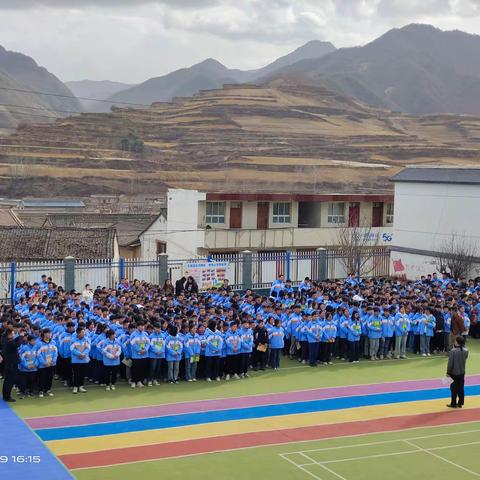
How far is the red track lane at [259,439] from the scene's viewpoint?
11.3 metres

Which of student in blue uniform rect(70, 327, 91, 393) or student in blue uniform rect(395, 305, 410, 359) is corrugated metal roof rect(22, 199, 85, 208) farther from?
student in blue uniform rect(70, 327, 91, 393)

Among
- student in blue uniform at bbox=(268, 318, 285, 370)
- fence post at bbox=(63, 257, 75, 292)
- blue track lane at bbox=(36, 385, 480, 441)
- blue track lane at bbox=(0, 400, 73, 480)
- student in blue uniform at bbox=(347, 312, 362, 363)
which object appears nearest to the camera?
blue track lane at bbox=(0, 400, 73, 480)

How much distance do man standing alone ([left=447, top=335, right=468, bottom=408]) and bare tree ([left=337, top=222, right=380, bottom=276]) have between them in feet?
47.1

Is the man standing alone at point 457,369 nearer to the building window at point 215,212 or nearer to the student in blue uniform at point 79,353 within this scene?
the student in blue uniform at point 79,353

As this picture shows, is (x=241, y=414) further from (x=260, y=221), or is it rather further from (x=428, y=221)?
(x=260, y=221)

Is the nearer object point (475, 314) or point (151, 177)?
point (475, 314)

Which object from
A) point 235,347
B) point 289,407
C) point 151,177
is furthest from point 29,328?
point 151,177

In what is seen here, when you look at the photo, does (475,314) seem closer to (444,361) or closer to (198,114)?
(444,361)

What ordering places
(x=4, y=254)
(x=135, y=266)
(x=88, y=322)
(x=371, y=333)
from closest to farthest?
1. (x=88, y=322)
2. (x=371, y=333)
3. (x=135, y=266)
4. (x=4, y=254)

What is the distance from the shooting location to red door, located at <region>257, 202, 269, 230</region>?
117 feet

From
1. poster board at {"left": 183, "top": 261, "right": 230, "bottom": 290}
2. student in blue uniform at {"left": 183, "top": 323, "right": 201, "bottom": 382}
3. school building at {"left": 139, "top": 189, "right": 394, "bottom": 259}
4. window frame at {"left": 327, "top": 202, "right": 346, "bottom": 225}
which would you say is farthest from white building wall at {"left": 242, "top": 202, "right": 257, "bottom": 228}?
student in blue uniform at {"left": 183, "top": 323, "right": 201, "bottom": 382}

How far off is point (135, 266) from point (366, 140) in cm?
11613

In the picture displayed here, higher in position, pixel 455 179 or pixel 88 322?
pixel 455 179

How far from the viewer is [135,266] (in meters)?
25.1
